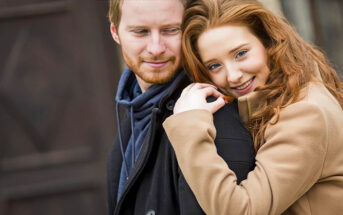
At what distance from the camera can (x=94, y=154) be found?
4746mm

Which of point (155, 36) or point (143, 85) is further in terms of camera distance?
point (143, 85)

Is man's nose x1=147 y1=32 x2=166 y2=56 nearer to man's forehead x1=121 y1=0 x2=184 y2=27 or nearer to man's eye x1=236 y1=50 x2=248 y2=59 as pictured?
man's forehead x1=121 y1=0 x2=184 y2=27

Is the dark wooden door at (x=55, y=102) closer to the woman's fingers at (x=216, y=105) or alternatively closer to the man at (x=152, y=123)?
the man at (x=152, y=123)

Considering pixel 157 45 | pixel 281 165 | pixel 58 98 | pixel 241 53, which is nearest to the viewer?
pixel 281 165

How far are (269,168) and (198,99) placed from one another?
1.10 ft

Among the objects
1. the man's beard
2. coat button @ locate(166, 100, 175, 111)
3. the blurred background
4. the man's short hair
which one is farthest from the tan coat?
the blurred background

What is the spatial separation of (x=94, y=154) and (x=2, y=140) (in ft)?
2.42

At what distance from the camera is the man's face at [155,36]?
2.24 m

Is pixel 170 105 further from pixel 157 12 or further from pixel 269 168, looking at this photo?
pixel 269 168

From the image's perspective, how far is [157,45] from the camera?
2.24m

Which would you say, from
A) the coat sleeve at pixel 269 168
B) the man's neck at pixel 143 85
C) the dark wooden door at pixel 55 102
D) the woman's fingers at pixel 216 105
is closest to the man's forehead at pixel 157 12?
the man's neck at pixel 143 85

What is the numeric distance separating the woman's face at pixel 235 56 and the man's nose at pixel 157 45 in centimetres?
17

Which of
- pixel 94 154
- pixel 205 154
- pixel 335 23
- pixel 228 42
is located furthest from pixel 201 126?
pixel 335 23

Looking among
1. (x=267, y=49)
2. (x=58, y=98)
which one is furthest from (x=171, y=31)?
(x=58, y=98)
